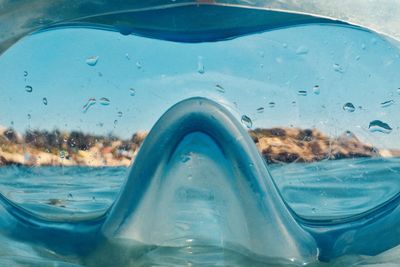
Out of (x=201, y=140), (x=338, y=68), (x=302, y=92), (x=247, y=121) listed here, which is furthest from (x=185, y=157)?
(x=338, y=68)

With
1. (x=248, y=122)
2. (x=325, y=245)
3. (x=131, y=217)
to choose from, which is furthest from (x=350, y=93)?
(x=131, y=217)

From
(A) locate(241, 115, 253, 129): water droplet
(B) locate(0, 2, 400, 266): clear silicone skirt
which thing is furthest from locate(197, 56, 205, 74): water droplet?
(A) locate(241, 115, 253, 129): water droplet

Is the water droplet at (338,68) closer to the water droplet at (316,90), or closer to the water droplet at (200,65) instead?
the water droplet at (316,90)

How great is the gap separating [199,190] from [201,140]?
0.38ft

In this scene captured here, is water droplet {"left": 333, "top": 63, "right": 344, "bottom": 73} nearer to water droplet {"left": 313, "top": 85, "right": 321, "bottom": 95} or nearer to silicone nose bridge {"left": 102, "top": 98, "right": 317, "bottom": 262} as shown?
water droplet {"left": 313, "top": 85, "right": 321, "bottom": 95}

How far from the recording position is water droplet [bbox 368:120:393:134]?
5.55ft

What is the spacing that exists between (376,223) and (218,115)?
47 cm

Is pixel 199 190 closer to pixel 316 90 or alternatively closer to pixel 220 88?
pixel 220 88

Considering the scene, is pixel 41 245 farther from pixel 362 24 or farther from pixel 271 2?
pixel 362 24

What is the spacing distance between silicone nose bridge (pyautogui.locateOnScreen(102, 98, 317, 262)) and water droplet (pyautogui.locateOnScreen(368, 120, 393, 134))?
11.9 inches

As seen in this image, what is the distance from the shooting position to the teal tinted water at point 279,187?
161cm

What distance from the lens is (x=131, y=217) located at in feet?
5.23

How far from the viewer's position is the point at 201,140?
161cm

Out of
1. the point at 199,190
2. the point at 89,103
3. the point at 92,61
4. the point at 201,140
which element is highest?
the point at 92,61
